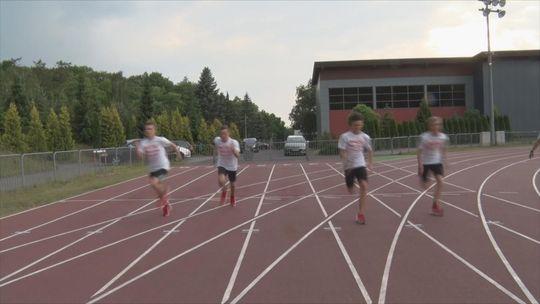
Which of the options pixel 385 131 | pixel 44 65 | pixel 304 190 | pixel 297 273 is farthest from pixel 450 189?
pixel 44 65

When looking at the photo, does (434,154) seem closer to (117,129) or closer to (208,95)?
(117,129)

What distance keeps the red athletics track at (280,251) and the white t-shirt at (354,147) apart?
106cm

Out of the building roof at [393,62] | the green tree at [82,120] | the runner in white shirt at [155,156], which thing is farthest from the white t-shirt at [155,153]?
the building roof at [393,62]

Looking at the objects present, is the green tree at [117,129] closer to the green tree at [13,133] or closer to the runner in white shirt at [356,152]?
the green tree at [13,133]

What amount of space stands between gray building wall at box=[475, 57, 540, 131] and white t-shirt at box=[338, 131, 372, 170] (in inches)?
2075

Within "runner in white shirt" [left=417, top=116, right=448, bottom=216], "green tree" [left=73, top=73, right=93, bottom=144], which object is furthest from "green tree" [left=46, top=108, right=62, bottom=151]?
"runner in white shirt" [left=417, top=116, right=448, bottom=216]

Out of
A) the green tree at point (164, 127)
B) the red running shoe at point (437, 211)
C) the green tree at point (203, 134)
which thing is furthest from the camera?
the green tree at point (203, 134)

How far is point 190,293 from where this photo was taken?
5.93 m

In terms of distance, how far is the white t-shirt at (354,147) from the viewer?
385 inches

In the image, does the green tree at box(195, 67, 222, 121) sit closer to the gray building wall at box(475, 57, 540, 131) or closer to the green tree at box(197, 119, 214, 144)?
the green tree at box(197, 119, 214, 144)

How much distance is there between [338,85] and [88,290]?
189 feet

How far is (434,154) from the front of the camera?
10.6 metres

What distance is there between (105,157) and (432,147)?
18024 millimetres

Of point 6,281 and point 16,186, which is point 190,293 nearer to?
point 6,281
